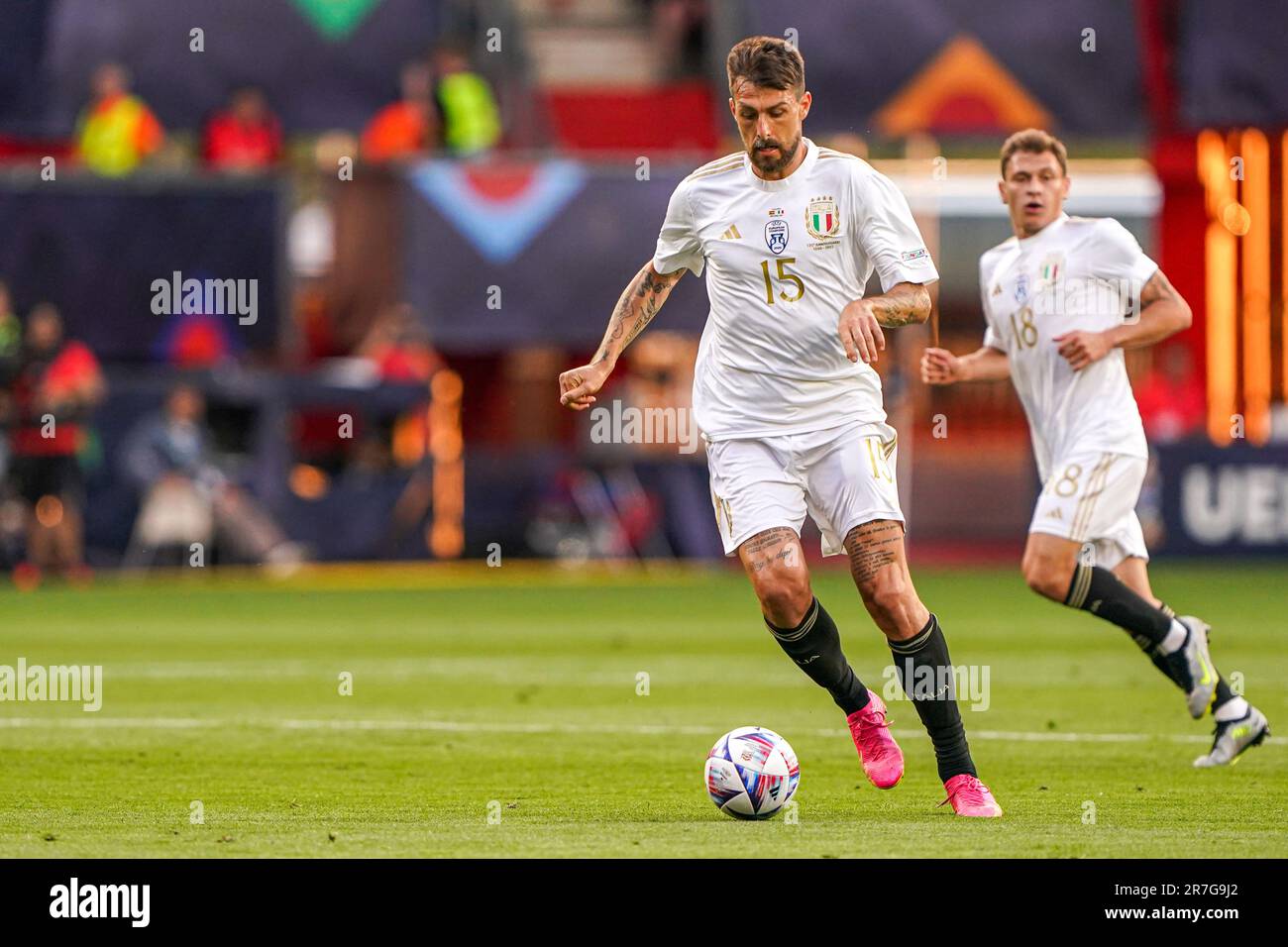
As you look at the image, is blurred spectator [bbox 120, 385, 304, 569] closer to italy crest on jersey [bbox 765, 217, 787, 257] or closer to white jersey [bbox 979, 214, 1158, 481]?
white jersey [bbox 979, 214, 1158, 481]

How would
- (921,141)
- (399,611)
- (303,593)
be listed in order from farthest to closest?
(921,141), (303,593), (399,611)

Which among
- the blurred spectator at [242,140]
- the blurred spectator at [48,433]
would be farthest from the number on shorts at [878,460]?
the blurred spectator at [242,140]

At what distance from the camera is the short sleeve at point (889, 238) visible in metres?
8.05

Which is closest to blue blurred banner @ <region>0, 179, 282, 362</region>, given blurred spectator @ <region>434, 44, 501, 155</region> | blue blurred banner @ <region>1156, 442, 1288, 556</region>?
blurred spectator @ <region>434, 44, 501, 155</region>

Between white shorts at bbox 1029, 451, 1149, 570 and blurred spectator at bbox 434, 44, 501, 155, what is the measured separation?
15229mm

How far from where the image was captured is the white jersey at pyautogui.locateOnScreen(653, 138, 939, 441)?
819cm

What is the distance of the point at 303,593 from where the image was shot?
20359mm

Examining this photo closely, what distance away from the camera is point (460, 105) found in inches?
959

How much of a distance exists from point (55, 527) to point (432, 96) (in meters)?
6.14

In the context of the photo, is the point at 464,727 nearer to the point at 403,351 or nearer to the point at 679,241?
the point at 679,241

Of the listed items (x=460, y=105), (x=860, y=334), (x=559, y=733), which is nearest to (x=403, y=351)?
(x=460, y=105)

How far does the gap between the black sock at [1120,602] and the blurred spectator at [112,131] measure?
1593cm
